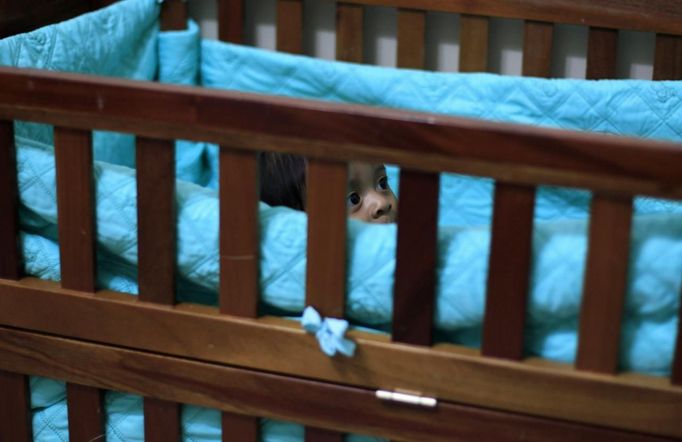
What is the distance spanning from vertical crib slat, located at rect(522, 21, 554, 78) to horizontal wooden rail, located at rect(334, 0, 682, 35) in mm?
17

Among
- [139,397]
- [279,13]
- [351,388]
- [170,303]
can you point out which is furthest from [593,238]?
[279,13]

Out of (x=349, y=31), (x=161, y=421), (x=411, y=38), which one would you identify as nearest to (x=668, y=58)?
(x=411, y=38)

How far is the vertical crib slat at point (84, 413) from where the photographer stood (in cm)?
136

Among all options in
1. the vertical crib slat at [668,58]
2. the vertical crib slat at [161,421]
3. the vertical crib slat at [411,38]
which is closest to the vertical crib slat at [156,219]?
the vertical crib slat at [161,421]

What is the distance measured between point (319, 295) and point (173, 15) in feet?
3.11

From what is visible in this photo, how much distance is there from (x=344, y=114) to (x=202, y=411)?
435mm

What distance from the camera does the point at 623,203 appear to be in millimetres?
1058

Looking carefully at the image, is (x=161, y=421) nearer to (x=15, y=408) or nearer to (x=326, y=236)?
(x=15, y=408)

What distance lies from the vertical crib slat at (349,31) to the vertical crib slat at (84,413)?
836 mm

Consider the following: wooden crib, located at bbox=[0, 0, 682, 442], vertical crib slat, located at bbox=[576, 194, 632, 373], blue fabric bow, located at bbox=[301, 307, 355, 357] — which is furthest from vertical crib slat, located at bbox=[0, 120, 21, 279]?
vertical crib slat, located at bbox=[576, 194, 632, 373]

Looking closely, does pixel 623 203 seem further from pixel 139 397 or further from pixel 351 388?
pixel 139 397

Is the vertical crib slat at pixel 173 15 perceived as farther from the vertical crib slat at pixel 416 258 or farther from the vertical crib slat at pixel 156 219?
the vertical crib slat at pixel 416 258

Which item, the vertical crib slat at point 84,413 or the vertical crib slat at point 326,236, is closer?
the vertical crib slat at point 326,236

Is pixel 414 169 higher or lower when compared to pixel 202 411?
higher
